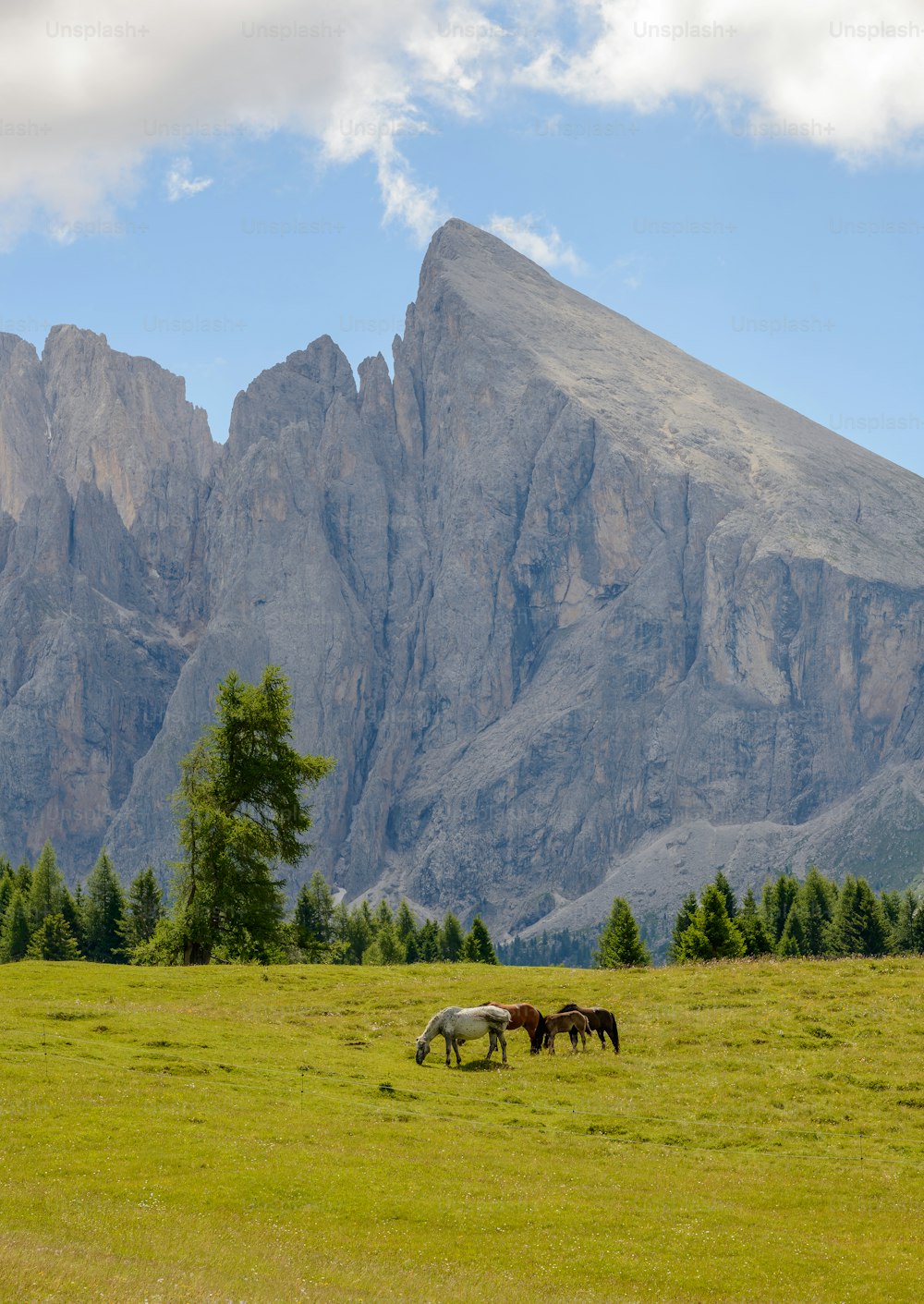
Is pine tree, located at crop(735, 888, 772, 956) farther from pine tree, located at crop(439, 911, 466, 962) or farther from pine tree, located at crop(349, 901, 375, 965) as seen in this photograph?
pine tree, located at crop(349, 901, 375, 965)

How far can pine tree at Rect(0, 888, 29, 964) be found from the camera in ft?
371

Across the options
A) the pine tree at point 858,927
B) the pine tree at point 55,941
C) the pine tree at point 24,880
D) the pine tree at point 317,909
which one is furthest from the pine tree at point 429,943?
the pine tree at point 858,927

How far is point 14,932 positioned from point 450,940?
49.3 metres

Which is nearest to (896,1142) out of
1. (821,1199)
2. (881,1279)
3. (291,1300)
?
(821,1199)

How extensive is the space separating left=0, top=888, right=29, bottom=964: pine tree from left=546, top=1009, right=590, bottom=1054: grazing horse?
8171 cm

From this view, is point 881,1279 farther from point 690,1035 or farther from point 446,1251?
point 690,1035

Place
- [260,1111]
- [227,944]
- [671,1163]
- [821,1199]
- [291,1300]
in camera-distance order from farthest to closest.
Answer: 1. [227,944]
2. [260,1111]
3. [671,1163]
4. [821,1199]
5. [291,1300]

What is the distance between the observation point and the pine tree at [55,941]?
109 meters

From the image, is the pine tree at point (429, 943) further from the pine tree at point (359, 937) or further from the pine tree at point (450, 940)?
the pine tree at point (359, 937)

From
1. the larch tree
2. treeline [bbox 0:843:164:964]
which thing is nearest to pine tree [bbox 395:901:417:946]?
treeline [bbox 0:843:164:964]

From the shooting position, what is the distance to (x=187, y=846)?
67812mm

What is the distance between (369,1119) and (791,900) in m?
117

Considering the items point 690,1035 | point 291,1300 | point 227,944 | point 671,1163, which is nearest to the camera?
point 291,1300

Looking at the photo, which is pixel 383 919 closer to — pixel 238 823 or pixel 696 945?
pixel 696 945
